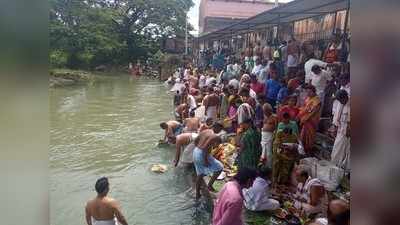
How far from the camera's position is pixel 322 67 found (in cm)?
753

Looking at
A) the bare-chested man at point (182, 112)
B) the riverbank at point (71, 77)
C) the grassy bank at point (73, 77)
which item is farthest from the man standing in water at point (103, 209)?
the riverbank at point (71, 77)

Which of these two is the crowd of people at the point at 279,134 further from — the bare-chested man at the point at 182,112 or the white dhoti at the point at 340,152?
the bare-chested man at the point at 182,112

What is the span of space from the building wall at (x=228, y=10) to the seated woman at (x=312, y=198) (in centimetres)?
2198

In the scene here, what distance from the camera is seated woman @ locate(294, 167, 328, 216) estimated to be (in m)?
4.87

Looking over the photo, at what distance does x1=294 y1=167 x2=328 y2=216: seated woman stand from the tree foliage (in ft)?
86.7

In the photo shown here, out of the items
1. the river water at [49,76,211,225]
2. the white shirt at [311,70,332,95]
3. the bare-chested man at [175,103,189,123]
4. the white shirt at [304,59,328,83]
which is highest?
the white shirt at [304,59,328,83]

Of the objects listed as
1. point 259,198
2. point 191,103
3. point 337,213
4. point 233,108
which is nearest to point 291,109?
Answer: point 259,198

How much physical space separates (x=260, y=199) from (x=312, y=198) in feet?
2.79

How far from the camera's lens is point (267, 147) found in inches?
253

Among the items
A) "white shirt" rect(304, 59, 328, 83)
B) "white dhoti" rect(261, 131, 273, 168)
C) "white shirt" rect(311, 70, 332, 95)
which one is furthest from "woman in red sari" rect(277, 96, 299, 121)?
"white shirt" rect(304, 59, 328, 83)

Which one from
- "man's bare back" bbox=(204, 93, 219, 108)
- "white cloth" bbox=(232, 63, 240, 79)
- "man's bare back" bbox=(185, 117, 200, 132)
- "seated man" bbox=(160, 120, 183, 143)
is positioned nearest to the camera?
"man's bare back" bbox=(185, 117, 200, 132)

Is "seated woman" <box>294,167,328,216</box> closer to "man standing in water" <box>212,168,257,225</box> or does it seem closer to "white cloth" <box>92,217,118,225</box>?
"man standing in water" <box>212,168,257,225</box>

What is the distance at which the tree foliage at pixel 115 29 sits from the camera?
30.7m
